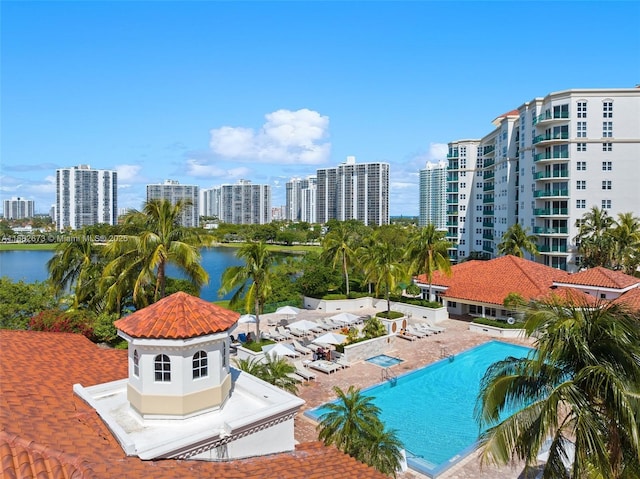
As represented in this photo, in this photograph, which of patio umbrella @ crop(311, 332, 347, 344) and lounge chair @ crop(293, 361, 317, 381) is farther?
patio umbrella @ crop(311, 332, 347, 344)

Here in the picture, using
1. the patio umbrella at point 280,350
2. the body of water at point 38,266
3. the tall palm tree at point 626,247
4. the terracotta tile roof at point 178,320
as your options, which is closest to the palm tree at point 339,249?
the patio umbrella at point 280,350

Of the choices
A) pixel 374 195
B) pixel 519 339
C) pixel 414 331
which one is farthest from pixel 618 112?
pixel 374 195

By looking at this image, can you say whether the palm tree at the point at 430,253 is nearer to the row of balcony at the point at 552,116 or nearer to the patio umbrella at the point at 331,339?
the patio umbrella at the point at 331,339

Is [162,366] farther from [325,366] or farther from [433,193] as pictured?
[433,193]

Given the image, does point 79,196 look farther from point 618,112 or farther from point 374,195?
point 618,112

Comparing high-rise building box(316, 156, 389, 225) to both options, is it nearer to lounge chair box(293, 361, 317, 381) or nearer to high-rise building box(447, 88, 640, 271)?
high-rise building box(447, 88, 640, 271)

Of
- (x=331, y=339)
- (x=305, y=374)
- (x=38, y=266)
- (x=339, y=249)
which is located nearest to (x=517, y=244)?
(x=339, y=249)

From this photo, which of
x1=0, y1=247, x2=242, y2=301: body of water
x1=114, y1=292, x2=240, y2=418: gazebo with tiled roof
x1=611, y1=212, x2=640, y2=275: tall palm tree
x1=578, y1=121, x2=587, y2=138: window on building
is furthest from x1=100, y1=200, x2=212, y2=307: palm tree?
x1=578, y1=121, x2=587, y2=138: window on building
